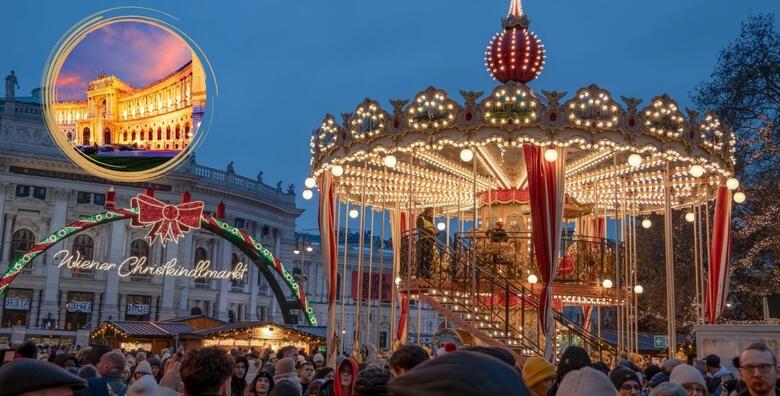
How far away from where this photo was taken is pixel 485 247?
17.7m

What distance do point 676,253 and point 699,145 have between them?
49.1 feet

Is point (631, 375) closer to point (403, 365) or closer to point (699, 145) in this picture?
point (403, 365)

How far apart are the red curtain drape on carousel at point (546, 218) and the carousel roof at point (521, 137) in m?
0.35

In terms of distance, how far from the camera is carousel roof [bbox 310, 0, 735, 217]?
14680 mm

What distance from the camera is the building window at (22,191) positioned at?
50125 millimetres

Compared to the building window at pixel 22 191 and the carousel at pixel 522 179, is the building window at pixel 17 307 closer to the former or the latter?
the building window at pixel 22 191

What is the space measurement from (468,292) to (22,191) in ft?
136

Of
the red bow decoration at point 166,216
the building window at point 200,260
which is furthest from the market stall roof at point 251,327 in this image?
the building window at point 200,260

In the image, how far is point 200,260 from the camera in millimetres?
57562

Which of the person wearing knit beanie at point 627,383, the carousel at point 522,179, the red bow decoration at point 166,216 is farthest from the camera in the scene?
the red bow decoration at point 166,216

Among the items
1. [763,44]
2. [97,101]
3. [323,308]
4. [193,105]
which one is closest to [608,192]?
[763,44]

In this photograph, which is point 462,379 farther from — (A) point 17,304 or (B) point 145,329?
(A) point 17,304

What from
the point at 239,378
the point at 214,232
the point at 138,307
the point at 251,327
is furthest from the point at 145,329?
the point at 138,307

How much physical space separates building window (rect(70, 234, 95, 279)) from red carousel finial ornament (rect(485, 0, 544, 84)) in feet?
136
